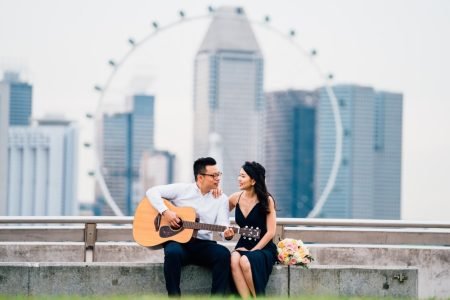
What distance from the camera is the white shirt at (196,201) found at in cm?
1376

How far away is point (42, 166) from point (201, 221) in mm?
147554

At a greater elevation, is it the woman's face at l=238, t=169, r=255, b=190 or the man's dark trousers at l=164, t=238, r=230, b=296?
the woman's face at l=238, t=169, r=255, b=190

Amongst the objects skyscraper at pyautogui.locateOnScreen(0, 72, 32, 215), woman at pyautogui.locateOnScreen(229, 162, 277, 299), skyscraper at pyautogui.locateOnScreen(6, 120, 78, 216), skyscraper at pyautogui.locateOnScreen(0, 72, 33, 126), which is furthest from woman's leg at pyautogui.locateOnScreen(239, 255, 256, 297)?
skyscraper at pyautogui.locateOnScreen(0, 72, 33, 126)

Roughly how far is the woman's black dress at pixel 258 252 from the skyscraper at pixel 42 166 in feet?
447

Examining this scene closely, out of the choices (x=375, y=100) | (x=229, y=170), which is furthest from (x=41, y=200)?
(x=229, y=170)

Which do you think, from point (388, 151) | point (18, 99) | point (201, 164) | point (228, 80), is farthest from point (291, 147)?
point (201, 164)

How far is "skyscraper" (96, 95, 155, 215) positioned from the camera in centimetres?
14788

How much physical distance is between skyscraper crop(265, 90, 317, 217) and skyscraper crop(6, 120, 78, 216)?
19.4 meters

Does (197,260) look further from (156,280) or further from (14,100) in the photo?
(14,100)

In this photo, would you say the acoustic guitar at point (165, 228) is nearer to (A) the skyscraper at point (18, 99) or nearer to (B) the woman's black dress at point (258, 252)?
(B) the woman's black dress at point (258, 252)

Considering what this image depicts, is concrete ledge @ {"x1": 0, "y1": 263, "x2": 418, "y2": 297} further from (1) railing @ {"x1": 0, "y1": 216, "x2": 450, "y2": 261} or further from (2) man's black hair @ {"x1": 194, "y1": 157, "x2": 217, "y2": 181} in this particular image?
(1) railing @ {"x1": 0, "y1": 216, "x2": 450, "y2": 261}

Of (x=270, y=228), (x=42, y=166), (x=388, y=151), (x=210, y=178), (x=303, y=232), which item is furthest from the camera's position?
(x=388, y=151)

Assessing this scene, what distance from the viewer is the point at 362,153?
168 meters

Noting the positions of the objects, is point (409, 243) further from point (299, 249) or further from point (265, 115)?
point (265, 115)
